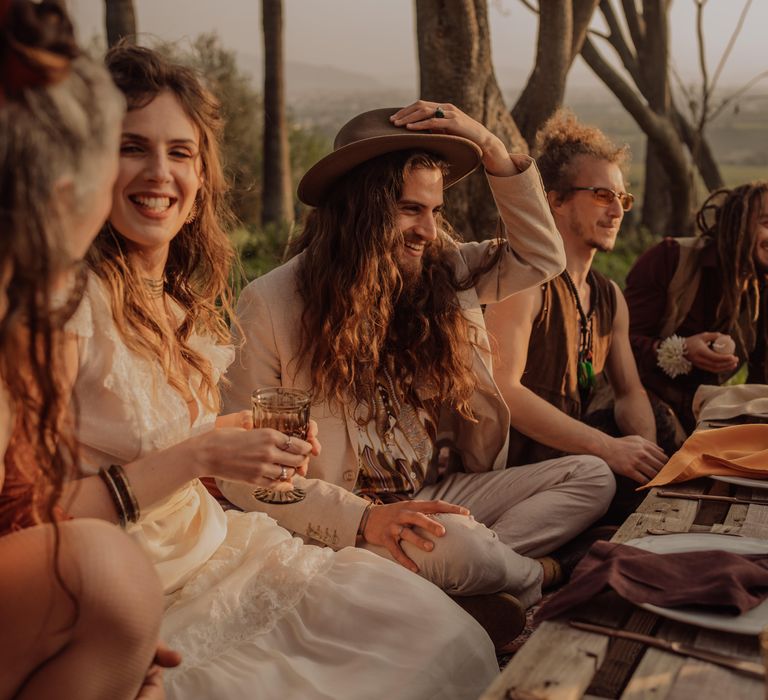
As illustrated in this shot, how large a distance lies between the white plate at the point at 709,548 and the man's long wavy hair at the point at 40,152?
1.34 m

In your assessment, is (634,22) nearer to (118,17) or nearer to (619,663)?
(118,17)

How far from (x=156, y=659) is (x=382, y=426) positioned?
5.31 ft

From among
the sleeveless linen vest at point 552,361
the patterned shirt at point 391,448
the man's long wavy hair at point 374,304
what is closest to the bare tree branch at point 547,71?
the sleeveless linen vest at point 552,361

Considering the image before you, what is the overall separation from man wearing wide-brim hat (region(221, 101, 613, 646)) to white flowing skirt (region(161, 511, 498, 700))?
1.38 ft

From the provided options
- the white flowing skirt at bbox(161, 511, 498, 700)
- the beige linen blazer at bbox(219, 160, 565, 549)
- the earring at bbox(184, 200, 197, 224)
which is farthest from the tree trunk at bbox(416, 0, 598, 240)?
the white flowing skirt at bbox(161, 511, 498, 700)

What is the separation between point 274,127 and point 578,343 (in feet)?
41.8

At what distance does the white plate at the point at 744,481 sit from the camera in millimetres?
2893

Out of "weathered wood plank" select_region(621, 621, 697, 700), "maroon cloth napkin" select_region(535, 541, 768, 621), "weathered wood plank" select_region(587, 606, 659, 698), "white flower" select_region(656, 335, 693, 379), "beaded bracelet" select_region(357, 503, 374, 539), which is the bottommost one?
"beaded bracelet" select_region(357, 503, 374, 539)

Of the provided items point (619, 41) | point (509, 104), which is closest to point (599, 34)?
point (619, 41)

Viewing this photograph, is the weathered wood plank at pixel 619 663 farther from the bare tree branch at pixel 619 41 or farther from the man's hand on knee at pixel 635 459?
the bare tree branch at pixel 619 41

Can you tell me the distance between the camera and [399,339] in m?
3.62

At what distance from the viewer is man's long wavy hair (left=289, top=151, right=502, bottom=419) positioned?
339cm

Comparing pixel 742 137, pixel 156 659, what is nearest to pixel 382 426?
pixel 156 659

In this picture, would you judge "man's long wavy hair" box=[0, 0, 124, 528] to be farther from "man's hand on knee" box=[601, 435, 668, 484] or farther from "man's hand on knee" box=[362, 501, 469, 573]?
"man's hand on knee" box=[601, 435, 668, 484]
